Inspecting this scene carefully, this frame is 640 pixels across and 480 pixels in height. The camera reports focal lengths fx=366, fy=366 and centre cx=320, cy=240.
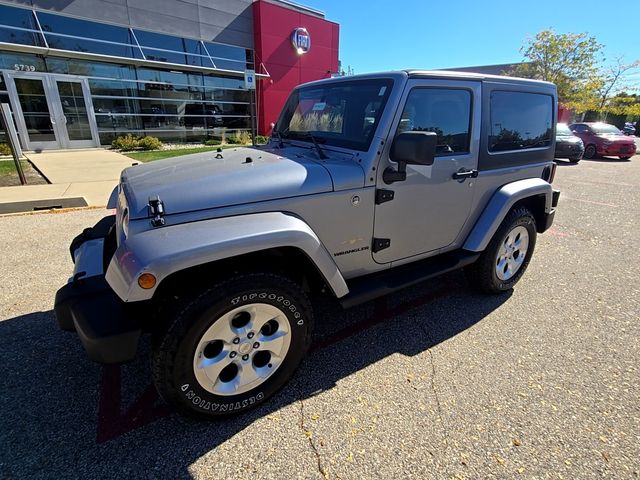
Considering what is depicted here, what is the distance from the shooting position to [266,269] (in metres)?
2.12

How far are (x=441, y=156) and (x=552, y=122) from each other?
1813 mm

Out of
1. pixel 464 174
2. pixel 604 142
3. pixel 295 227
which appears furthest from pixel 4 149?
pixel 604 142

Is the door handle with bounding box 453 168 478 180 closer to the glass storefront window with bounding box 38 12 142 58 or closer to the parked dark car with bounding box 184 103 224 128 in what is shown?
the glass storefront window with bounding box 38 12 142 58

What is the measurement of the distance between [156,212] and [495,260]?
2972 mm

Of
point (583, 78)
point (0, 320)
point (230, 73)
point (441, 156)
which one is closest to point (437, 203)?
point (441, 156)

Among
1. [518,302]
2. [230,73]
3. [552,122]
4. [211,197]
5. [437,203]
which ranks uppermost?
[230,73]

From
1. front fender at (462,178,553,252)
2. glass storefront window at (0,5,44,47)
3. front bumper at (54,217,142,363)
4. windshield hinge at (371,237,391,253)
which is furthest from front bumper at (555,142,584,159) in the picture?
glass storefront window at (0,5,44,47)

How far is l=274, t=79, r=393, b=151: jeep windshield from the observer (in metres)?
2.56

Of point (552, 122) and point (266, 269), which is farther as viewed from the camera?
point (552, 122)

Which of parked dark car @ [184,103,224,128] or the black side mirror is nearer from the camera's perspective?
the black side mirror

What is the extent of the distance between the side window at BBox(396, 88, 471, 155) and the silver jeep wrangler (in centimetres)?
1

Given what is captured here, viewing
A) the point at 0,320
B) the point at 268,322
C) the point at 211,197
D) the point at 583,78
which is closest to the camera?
the point at 211,197

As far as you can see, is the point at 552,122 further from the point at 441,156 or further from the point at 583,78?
the point at 583,78

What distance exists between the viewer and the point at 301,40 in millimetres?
18188
